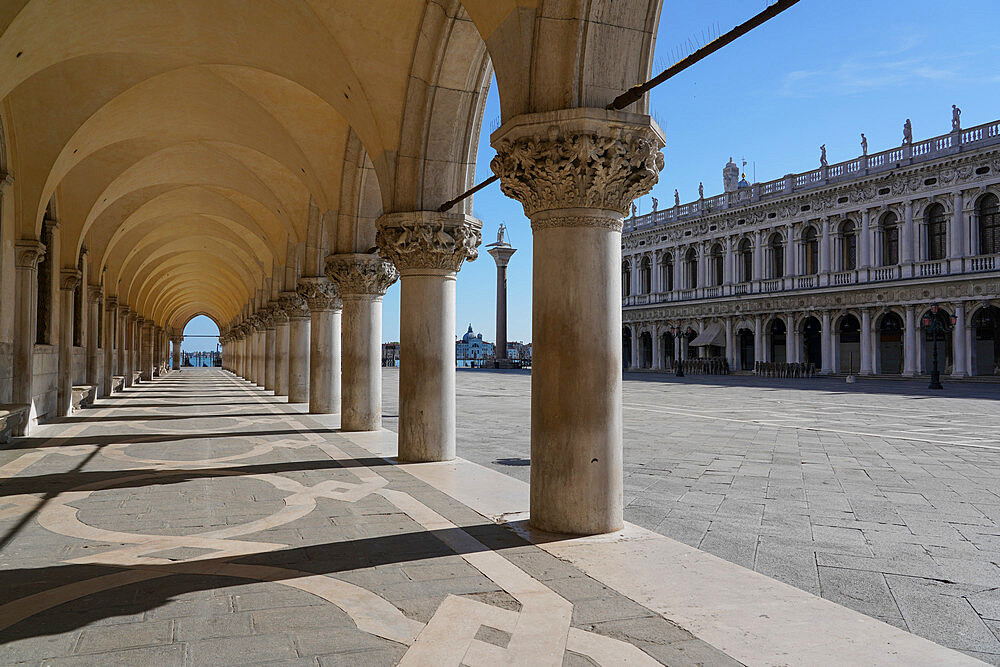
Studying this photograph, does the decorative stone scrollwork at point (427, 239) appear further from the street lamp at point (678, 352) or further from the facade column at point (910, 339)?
the street lamp at point (678, 352)

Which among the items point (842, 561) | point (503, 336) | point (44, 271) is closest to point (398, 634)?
point (842, 561)

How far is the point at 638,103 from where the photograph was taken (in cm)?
526

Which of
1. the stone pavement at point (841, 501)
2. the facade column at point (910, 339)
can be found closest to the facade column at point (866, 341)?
the facade column at point (910, 339)

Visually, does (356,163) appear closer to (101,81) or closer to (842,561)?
(101,81)

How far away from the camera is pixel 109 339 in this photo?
2334cm

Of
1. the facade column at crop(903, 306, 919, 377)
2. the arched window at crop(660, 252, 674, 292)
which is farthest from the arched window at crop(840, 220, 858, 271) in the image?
the arched window at crop(660, 252, 674, 292)

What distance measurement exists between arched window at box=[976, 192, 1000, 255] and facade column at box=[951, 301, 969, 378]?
283 cm

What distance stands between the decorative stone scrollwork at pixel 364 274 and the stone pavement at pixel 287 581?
15.0 feet

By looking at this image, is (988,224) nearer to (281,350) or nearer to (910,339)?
(910,339)

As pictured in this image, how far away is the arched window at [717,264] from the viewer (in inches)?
1822

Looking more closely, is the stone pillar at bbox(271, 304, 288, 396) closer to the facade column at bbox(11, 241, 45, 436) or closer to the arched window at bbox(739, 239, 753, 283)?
the facade column at bbox(11, 241, 45, 436)

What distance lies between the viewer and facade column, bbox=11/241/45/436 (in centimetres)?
1131

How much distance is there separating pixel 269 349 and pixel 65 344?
11.7m

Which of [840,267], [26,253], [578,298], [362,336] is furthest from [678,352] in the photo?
[578,298]
